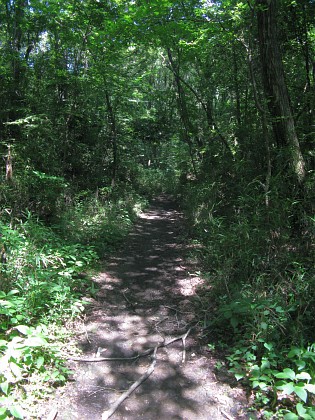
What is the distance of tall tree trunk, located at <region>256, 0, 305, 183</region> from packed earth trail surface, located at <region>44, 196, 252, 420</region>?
9.52 feet

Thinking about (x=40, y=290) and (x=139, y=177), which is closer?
(x=40, y=290)

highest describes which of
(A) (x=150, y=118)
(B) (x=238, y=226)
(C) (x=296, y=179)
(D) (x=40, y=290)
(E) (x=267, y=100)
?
(A) (x=150, y=118)

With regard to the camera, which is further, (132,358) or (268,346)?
(132,358)

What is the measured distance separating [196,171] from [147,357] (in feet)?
31.9

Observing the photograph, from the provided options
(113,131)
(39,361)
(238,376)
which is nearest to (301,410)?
(238,376)

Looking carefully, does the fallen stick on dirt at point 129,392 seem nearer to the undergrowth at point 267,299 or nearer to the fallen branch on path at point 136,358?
the fallen branch on path at point 136,358

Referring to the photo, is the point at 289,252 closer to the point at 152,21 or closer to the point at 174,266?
the point at 174,266

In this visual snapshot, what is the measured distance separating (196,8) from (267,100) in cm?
385

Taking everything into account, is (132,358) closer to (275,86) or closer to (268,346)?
(268,346)

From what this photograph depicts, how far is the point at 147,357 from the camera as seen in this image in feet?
11.1

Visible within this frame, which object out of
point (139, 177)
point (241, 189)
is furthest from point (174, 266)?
point (139, 177)

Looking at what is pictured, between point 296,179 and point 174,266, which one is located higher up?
point 296,179

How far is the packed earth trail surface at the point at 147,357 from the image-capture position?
2.66 m

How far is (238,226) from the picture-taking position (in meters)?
5.26
